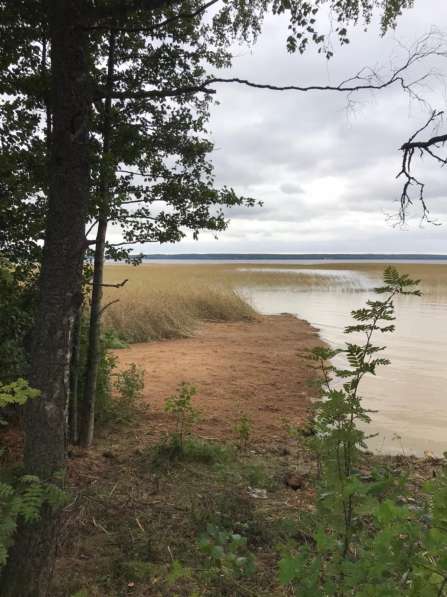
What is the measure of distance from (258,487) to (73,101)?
3461mm

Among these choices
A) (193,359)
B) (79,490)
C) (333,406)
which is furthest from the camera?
(193,359)

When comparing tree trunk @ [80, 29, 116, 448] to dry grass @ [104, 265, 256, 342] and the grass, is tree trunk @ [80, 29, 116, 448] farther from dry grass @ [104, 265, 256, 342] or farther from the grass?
dry grass @ [104, 265, 256, 342]

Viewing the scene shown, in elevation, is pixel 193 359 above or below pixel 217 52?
below

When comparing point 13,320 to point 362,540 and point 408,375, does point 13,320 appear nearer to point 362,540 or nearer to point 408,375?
point 362,540

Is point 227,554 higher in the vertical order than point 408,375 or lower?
higher

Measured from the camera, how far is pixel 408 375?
32.6 feet

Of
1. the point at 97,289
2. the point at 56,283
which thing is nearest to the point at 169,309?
the point at 97,289

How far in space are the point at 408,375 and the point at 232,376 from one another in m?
3.83

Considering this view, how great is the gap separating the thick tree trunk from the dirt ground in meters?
3.36

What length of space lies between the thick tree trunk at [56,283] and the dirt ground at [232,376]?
11.0 feet

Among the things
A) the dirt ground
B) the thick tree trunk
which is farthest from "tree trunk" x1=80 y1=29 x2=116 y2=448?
the thick tree trunk

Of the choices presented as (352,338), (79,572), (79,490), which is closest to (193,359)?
(352,338)

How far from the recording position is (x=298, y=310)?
22.5 meters

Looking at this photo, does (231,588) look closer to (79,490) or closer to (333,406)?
(333,406)
